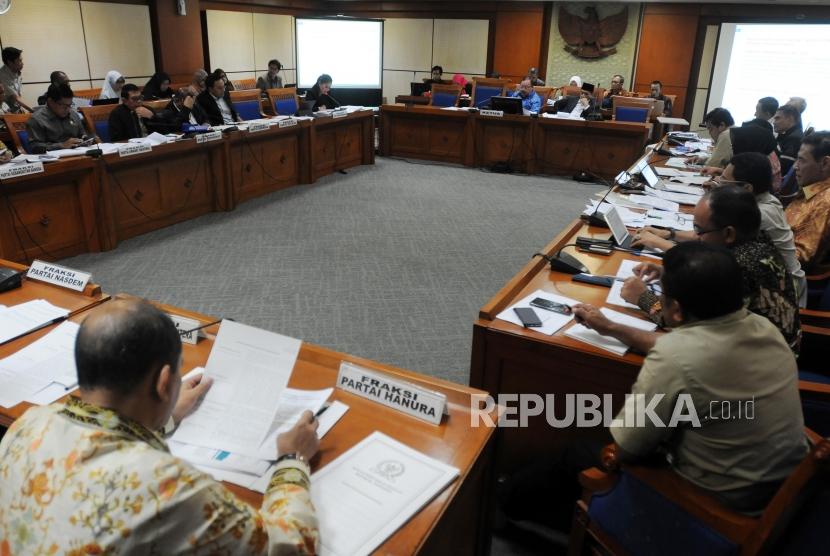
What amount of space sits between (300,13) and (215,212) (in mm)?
7278

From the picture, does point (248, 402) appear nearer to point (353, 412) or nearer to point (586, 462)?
point (353, 412)

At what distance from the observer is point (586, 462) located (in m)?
1.73

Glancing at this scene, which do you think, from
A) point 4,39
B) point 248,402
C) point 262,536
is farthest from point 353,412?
point 4,39

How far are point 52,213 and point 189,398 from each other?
133 inches

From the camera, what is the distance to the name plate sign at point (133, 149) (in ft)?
14.1

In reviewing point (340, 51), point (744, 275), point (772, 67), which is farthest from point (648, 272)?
point (772, 67)

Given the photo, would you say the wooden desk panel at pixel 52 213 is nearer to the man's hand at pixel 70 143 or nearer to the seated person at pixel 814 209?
the man's hand at pixel 70 143

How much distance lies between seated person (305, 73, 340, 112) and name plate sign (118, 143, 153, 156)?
2910 mm

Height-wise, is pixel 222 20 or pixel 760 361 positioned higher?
pixel 222 20

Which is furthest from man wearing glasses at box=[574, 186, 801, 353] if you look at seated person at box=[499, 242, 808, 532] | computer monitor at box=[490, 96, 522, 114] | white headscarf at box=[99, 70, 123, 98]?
white headscarf at box=[99, 70, 123, 98]

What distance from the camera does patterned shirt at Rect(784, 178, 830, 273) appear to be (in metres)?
2.99

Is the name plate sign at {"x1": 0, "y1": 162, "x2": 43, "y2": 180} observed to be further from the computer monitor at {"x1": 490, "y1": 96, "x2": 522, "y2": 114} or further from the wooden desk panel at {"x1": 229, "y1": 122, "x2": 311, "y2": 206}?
the computer monitor at {"x1": 490, "y1": 96, "x2": 522, "y2": 114}

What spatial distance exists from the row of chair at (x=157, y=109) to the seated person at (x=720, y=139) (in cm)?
440

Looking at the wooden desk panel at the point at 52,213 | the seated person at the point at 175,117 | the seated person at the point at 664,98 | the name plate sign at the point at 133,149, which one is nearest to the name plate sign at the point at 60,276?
the wooden desk panel at the point at 52,213
